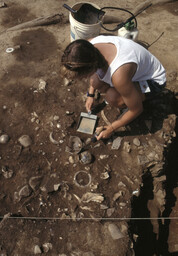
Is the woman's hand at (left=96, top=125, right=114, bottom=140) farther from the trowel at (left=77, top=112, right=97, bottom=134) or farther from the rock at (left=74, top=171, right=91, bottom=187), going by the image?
the rock at (left=74, top=171, right=91, bottom=187)

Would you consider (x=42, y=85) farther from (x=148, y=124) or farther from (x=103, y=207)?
(x=103, y=207)

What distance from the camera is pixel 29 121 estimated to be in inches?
123

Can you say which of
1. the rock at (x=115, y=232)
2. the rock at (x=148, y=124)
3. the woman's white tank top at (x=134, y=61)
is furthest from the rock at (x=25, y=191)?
the rock at (x=148, y=124)

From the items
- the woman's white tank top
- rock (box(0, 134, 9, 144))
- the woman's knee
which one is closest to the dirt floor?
rock (box(0, 134, 9, 144))

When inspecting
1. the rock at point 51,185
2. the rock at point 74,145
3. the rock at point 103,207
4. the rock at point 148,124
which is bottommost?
the rock at point 103,207

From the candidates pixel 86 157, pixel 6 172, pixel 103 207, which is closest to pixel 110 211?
pixel 103 207

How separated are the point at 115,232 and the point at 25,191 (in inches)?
43.5

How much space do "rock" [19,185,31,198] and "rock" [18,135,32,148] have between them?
0.57 meters

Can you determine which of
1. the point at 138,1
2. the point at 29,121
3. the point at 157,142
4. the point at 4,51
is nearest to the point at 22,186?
the point at 29,121

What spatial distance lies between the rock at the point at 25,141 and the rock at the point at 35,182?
48 cm

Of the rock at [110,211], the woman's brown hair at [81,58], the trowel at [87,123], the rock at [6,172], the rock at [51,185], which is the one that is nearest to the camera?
the woman's brown hair at [81,58]

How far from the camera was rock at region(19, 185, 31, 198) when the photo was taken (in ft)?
8.26

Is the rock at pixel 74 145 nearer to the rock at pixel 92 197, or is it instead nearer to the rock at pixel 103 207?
the rock at pixel 92 197

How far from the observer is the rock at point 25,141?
2.89 m
